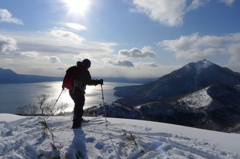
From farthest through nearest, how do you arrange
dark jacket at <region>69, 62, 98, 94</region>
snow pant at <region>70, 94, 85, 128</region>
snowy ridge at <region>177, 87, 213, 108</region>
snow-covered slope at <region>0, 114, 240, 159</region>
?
snowy ridge at <region>177, 87, 213, 108</region> < snow pant at <region>70, 94, 85, 128</region> < dark jacket at <region>69, 62, 98, 94</region> < snow-covered slope at <region>0, 114, 240, 159</region>

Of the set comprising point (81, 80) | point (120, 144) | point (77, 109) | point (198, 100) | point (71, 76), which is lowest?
point (198, 100)

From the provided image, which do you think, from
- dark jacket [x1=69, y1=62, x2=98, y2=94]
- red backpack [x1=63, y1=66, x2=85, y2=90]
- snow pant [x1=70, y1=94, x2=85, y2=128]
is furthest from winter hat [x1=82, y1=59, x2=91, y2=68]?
snow pant [x1=70, y1=94, x2=85, y2=128]

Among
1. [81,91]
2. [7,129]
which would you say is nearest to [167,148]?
[81,91]

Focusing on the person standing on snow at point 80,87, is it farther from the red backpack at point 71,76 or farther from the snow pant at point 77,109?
the red backpack at point 71,76

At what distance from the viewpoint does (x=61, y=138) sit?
13.3ft

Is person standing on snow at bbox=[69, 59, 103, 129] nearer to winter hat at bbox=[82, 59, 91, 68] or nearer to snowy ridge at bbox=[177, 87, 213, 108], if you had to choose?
winter hat at bbox=[82, 59, 91, 68]

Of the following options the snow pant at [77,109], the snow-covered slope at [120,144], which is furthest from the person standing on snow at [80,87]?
the snow-covered slope at [120,144]

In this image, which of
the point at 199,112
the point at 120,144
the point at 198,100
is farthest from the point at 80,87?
the point at 198,100

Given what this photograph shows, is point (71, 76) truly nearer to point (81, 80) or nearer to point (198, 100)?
point (81, 80)

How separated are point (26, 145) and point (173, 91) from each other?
7521 inches

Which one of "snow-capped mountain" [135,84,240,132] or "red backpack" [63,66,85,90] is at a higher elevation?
"red backpack" [63,66,85,90]

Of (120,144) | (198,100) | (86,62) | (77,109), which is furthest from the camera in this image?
(198,100)

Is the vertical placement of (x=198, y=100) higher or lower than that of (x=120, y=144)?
lower

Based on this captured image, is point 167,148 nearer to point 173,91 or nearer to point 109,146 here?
point 109,146
